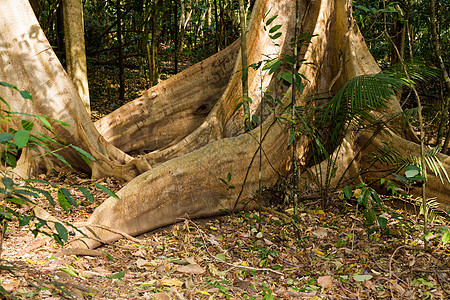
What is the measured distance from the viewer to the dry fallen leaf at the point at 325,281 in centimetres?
245

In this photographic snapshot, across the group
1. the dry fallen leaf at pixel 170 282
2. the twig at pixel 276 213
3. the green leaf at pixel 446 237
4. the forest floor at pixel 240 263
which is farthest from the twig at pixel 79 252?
the green leaf at pixel 446 237

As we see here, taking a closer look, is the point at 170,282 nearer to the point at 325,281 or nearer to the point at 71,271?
the point at 71,271

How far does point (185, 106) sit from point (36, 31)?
1.76 meters

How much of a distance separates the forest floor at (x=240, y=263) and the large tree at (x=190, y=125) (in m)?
0.24

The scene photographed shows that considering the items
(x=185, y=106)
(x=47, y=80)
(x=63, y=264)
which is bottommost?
(x=63, y=264)

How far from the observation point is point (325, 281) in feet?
8.13

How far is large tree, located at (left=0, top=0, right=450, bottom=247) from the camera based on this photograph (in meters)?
3.28

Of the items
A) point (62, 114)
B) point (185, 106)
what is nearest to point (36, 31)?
point (62, 114)

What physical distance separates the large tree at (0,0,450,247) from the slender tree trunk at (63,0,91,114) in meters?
0.52

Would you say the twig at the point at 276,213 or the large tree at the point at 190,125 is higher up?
the large tree at the point at 190,125

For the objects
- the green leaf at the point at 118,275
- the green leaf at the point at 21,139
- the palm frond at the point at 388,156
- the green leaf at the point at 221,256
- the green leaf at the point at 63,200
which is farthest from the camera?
the palm frond at the point at 388,156

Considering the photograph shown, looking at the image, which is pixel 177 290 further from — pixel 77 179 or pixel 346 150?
pixel 346 150

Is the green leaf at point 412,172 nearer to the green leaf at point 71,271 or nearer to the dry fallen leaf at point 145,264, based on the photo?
the dry fallen leaf at point 145,264

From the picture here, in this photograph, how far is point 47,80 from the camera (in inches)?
148
